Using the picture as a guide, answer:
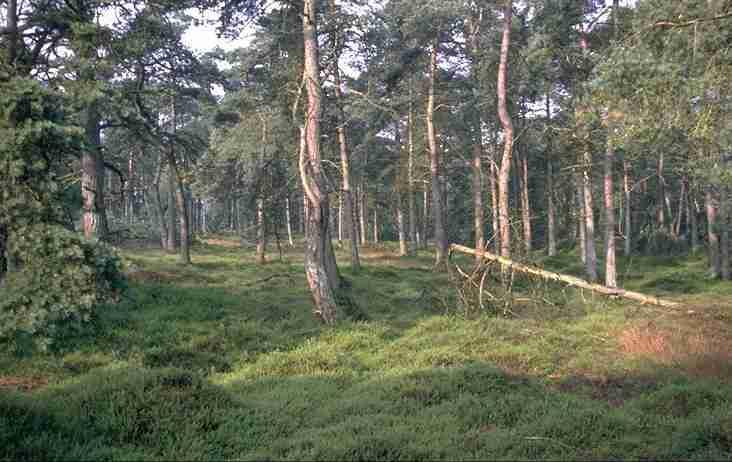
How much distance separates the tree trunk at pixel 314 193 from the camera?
13875 millimetres

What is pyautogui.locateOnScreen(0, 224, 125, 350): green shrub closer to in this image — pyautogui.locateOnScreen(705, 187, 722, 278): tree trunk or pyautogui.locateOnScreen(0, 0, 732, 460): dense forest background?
pyautogui.locateOnScreen(0, 0, 732, 460): dense forest background

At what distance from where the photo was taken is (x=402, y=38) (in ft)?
87.2

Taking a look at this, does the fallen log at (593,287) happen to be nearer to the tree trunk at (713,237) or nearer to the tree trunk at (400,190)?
the tree trunk at (713,237)

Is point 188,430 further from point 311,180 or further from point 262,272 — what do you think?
point 262,272

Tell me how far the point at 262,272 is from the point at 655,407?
1638 centimetres

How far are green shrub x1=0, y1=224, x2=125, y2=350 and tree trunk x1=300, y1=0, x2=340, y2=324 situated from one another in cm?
477

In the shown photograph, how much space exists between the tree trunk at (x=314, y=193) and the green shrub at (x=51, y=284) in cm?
477

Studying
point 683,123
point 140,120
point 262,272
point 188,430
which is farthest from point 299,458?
point 262,272

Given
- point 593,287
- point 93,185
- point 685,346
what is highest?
point 93,185

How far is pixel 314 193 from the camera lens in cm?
1423

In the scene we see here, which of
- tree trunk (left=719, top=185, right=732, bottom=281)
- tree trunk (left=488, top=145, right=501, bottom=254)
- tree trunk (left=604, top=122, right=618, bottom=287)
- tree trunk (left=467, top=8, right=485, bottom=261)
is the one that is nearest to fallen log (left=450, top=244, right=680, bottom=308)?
tree trunk (left=488, top=145, right=501, bottom=254)

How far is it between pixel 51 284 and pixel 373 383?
5617mm

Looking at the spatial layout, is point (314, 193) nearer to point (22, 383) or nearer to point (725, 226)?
point (22, 383)

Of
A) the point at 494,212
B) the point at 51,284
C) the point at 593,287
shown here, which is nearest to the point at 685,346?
the point at 593,287
